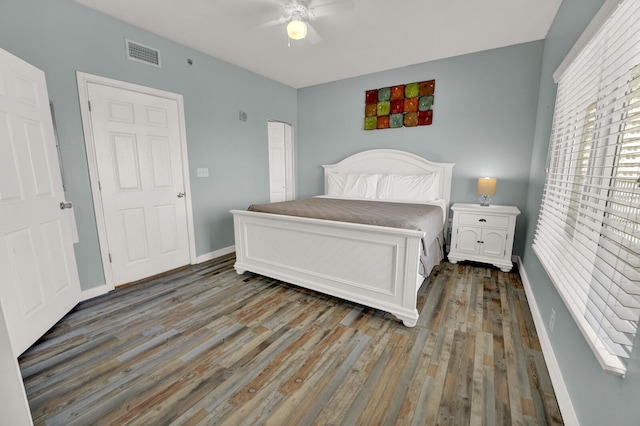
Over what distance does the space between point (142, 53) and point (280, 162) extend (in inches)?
98.3

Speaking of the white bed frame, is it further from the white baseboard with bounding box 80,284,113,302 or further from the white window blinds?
the white baseboard with bounding box 80,284,113,302

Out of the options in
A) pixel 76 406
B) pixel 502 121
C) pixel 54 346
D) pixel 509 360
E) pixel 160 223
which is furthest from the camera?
pixel 502 121

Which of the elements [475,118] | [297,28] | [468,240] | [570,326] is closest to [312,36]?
[297,28]

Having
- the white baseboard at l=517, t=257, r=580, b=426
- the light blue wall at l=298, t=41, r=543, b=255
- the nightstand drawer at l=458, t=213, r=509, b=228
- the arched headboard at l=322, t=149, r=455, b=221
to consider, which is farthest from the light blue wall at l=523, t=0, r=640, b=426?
the arched headboard at l=322, t=149, r=455, b=221

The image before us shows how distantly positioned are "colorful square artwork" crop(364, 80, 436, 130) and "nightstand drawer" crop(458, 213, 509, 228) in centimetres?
141

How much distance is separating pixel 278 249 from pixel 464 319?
1768 mm

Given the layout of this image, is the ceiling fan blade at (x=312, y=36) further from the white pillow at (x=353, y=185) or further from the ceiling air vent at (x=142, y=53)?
the white pillow at (x=353, y=185)

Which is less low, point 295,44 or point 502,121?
point 295,44

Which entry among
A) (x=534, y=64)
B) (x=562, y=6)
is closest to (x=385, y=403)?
(x=562, y=6)

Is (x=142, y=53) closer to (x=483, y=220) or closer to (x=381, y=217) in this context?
Result: (x=381, y=217)

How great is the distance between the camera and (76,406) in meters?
1.39

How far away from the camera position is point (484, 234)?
3.16 metres

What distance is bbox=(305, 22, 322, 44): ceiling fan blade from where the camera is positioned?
2.72 metres

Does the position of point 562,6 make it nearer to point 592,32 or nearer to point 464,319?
Result: point 592,32
